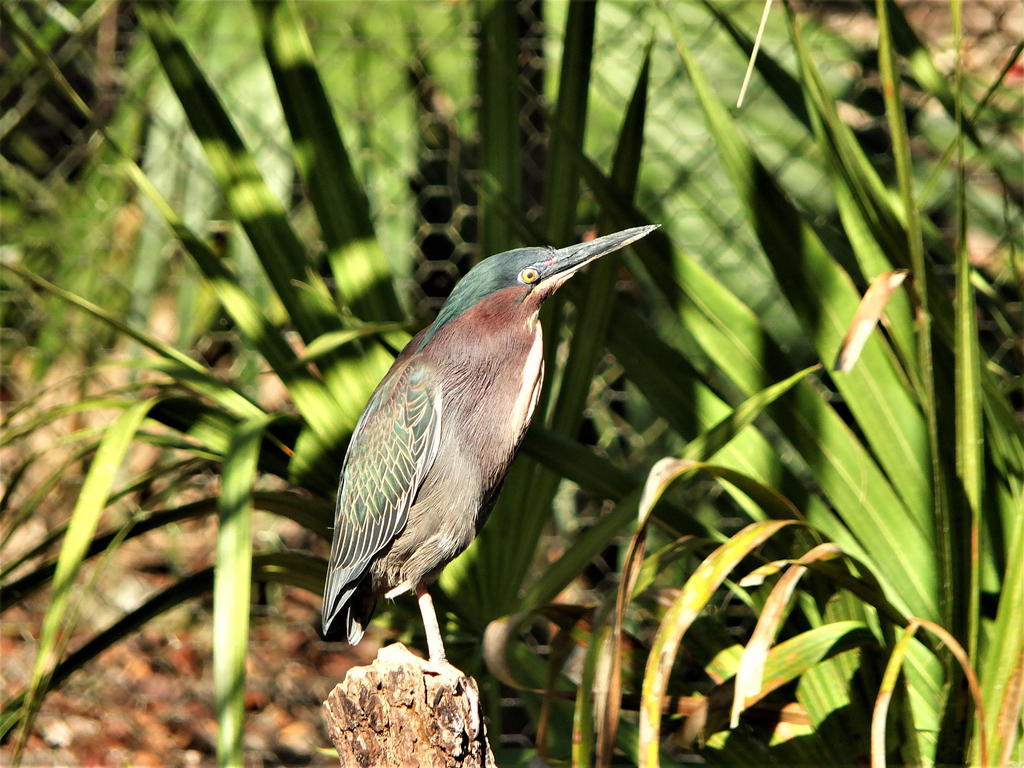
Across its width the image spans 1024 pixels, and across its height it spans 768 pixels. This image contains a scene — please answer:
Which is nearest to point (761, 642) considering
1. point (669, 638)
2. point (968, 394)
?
point (669, 638)

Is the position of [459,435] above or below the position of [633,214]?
below

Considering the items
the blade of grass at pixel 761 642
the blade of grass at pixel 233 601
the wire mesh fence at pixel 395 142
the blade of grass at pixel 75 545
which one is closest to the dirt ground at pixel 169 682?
the wire mesh fence at pixel 395 142

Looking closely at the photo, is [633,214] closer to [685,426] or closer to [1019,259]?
[685,426]

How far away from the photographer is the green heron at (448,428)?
1279mm

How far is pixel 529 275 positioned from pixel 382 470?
32cm

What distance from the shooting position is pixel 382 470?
1362mm

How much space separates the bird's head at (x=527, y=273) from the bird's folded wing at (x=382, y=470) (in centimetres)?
12

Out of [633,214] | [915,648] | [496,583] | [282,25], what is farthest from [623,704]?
[282,25]

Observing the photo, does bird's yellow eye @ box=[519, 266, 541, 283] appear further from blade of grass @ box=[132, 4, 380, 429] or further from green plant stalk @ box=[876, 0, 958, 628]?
green plant stalk @ box=[876, 0, 958, 628]

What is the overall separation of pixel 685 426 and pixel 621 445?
4.76 feet

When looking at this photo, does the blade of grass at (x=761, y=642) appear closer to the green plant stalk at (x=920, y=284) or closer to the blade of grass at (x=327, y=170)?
the green plant stalk at (x=920, y=284)

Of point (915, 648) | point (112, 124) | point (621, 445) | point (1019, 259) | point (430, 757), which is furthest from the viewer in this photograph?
point (621, 445)

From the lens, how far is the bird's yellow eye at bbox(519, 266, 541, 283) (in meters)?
1.31

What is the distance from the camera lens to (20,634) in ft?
9.68
